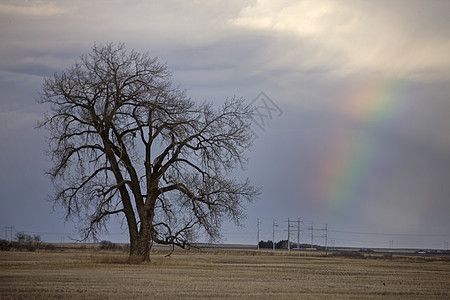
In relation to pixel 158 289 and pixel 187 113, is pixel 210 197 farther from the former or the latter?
pixel 158 289

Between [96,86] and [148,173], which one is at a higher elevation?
[96,86]

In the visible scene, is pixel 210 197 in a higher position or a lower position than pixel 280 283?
higher

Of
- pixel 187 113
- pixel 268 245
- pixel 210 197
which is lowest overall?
pixel 268 245

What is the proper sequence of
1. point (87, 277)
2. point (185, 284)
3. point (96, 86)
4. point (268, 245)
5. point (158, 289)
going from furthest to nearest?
point (268, 245), point (96, 86), point (87, 277), point (185, 284), point (158, 289)

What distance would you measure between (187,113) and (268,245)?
14383 cm

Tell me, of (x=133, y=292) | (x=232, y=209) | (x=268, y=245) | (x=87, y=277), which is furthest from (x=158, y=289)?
(x=268, y=245)

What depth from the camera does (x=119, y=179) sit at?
39.7 metres

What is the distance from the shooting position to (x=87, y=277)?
85.8 ft

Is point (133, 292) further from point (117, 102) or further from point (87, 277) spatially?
point (117, 102)

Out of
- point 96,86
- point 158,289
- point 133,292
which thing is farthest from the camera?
point 96,86

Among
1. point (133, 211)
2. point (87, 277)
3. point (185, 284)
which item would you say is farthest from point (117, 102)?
point (185, 284)

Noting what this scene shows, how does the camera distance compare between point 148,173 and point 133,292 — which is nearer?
point 133,292

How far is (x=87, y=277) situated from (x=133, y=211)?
1412cm

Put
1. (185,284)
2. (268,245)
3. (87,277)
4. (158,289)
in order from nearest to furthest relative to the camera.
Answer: (158,289)
(185,284)
(87,277)
(268,245)
